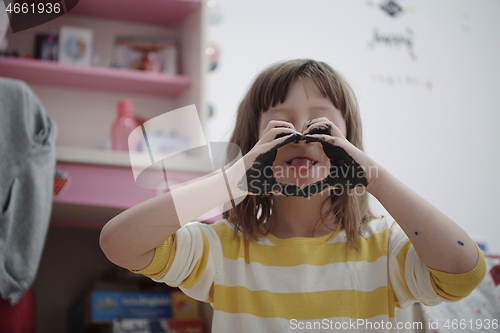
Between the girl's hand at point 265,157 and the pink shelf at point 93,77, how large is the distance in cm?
100

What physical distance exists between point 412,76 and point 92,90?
135 centimetres

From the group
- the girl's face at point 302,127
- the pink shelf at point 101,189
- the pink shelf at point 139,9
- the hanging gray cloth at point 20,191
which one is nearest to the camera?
the girl's face at point 302,127

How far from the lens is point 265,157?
633mm

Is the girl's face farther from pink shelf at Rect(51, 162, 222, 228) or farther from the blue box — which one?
the blue box

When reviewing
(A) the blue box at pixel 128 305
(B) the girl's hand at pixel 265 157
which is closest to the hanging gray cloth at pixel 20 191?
(A) the blue box at pixel 128 305

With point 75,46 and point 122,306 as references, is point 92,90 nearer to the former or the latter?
point 75,46

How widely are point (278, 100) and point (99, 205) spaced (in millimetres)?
586

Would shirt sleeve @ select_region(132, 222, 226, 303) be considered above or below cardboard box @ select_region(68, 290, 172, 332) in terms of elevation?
above

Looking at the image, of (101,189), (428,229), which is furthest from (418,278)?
(101,189)

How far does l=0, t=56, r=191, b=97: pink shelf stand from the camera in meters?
1.46

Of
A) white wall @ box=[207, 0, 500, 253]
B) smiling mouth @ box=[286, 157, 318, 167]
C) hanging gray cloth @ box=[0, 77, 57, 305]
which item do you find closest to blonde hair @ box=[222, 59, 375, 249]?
smiling mouth @ box=[286, 157, 318, 167]

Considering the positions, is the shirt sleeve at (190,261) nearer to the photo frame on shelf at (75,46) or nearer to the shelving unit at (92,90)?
the shelving unit at (92,90)

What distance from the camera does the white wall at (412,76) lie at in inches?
64.2

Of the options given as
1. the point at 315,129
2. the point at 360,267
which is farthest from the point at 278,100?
the point at 360,267
